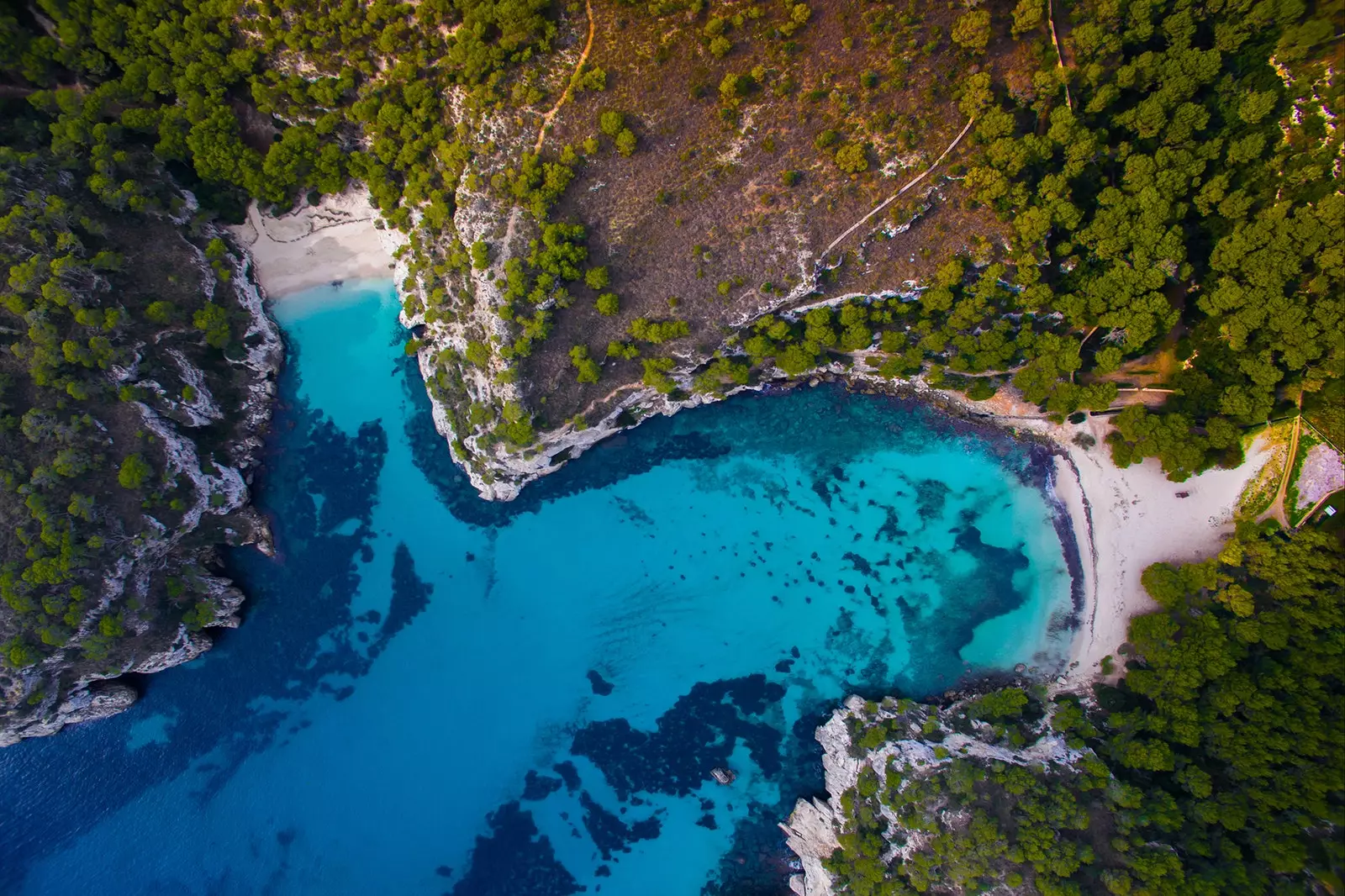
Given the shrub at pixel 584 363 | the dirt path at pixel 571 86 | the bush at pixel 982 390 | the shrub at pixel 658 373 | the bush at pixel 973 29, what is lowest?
the bush at pixel 982 390

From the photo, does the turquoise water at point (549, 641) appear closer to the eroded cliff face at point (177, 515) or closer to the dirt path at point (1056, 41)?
the eroded cliff face at point (177, 515)

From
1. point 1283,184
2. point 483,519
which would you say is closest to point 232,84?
point 483,519

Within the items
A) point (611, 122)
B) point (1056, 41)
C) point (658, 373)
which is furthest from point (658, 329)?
point (1056, 41)

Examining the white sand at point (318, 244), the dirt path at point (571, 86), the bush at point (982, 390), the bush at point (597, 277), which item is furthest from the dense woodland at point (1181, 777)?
the white sand at point (318, 244)

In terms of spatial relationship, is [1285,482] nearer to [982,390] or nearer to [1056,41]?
[982,390]

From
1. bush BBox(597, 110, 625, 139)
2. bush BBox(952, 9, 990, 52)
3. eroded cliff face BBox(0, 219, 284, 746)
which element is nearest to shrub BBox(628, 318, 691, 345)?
bush BBox(597, 110, 625, 139)

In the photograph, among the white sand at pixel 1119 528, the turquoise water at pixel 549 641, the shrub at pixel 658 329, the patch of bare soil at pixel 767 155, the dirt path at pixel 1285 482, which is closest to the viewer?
the patch of bare soil at pixel 767 155

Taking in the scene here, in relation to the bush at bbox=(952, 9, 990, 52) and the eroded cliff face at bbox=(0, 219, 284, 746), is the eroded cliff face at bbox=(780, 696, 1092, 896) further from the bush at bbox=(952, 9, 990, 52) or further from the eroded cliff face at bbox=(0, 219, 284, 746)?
the eroded cliff face at bbox=(0, 219, 284, 746)
